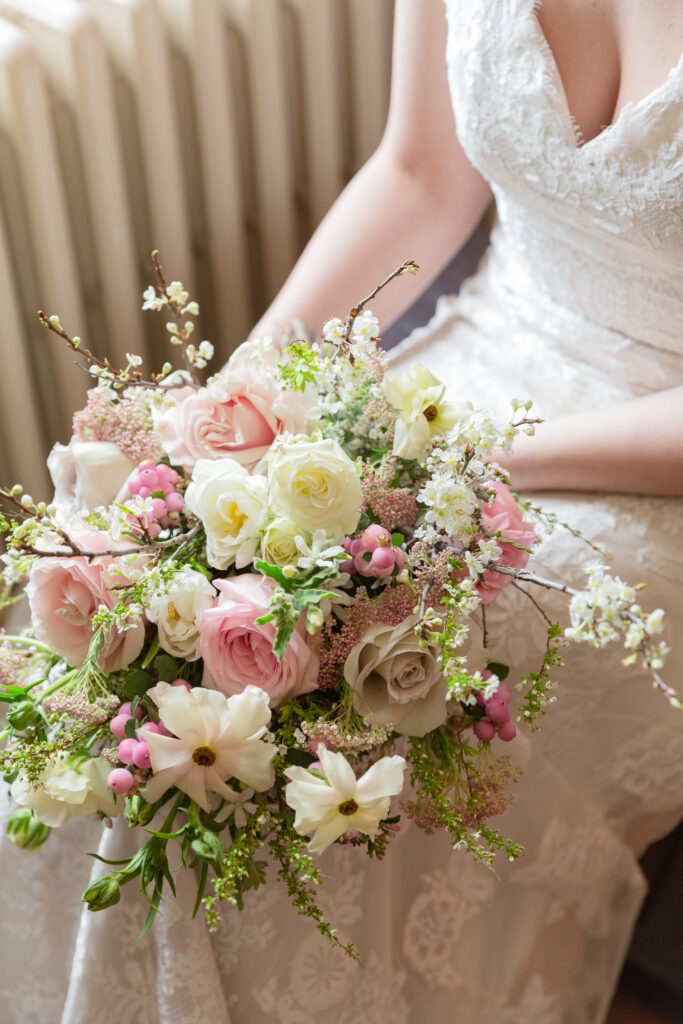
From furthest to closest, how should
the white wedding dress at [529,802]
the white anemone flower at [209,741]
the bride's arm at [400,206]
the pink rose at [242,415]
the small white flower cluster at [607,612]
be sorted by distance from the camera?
the bride's arm at [400,206] < the white wedding dress at [529,802] < the pink rose at [242,415] < the white anemone flower at [209,741] < the small white flower cluster at [607,612]

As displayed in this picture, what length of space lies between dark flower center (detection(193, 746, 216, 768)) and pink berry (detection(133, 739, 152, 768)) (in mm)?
34

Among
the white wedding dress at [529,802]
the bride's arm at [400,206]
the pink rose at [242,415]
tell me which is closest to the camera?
the pink rose at [242,415]

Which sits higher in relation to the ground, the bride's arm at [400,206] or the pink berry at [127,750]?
the bride's arm at [400,206]

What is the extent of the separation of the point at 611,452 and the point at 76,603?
0.55 m

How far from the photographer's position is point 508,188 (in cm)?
110

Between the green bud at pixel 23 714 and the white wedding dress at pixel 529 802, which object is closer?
the green bud at pixel 23 714

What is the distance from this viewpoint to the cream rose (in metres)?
0.70

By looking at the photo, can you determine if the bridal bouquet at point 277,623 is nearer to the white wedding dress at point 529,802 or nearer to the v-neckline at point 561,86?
the white wedding dress at point 529,802

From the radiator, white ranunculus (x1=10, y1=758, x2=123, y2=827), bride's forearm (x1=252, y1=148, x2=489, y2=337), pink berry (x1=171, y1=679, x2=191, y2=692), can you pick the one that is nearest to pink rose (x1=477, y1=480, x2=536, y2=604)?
pink berry (x1=171, y1=679, x2=191, y2=692)

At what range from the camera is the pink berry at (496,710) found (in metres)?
0.74

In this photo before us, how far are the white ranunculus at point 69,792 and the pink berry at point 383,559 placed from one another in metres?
0.28

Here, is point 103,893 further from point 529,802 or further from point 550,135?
point 550,135

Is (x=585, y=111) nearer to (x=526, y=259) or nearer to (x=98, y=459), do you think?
(x=526, y=259)

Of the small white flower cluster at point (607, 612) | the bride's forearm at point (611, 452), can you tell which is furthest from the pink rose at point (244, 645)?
the bride's forearm at point (611, 452)
